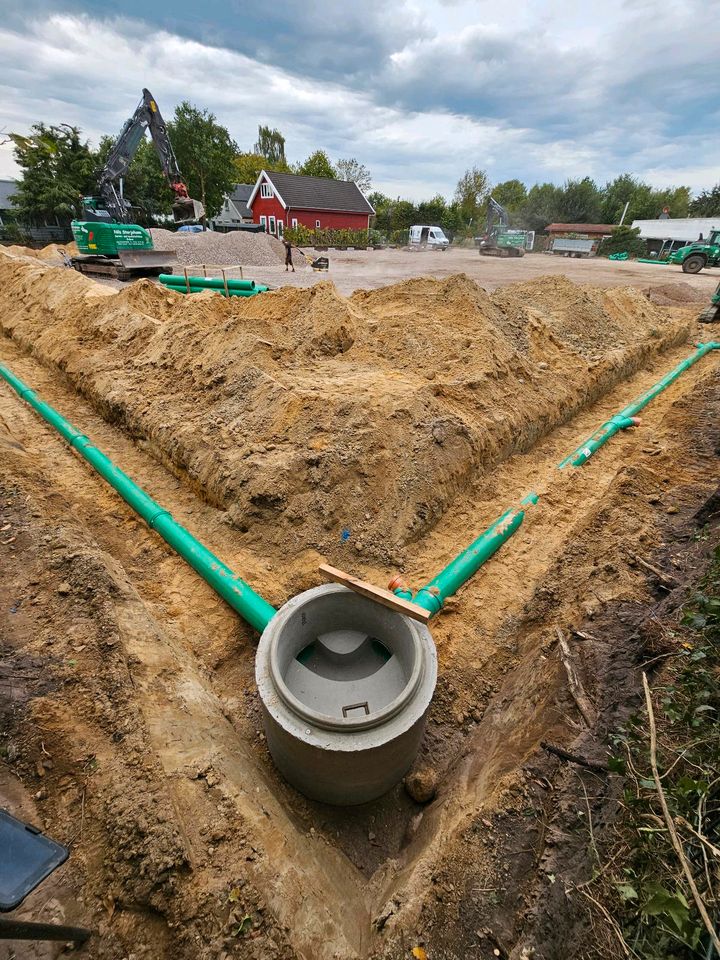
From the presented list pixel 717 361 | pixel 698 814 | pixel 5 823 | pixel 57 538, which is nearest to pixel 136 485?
pixel 57 538

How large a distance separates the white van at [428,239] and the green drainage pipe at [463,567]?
4157cm

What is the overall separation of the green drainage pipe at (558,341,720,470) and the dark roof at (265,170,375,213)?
124ft

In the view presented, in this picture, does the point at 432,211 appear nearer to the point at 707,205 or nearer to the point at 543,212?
the point at 543,212

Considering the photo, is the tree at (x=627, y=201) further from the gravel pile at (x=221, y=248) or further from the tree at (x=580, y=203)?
the gravel pile at (x=221, y=248)

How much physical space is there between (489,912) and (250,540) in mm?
3606

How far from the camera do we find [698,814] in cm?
156

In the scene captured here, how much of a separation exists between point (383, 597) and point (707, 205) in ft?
247

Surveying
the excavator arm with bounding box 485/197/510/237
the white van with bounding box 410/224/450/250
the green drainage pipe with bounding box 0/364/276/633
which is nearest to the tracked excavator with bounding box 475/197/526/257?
the excavator arm with bounding box 485/197/510/237

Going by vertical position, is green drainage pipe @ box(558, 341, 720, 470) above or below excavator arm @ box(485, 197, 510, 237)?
below

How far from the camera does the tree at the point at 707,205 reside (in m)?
51.6

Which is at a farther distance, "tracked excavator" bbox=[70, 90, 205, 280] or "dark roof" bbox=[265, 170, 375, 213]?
"dark roof" bbox=[265, 170, 375, 213]

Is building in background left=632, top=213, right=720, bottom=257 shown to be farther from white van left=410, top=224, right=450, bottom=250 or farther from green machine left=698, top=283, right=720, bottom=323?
green machine left=698, top=283, right=720, bottom=323

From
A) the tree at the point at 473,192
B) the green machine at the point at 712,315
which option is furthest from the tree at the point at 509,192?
the green machine at the point at 712,315

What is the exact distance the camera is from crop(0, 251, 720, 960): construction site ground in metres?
2.21
